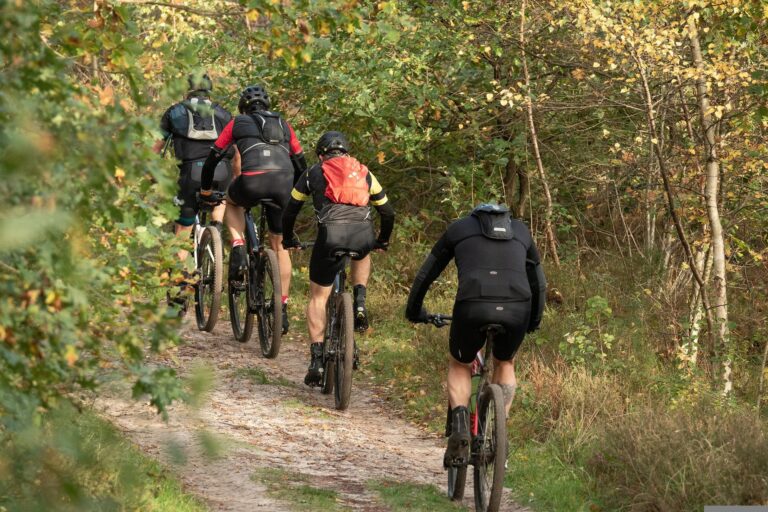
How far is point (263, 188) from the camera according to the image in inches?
405

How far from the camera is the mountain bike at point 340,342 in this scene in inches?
360

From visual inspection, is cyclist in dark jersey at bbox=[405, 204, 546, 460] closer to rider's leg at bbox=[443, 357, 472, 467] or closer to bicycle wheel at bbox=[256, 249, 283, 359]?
rider's leg at bbox=[443, 357, 472, 467]

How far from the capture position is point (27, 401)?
11.9ft

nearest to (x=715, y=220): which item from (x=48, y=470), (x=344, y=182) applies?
(x=344, y=182)

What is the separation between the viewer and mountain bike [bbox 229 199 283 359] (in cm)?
1040

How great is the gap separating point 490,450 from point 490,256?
3.83ft

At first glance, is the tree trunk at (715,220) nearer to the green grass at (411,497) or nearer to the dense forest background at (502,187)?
the dense forest background at (502,187)

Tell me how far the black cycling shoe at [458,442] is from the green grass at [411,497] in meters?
0.33

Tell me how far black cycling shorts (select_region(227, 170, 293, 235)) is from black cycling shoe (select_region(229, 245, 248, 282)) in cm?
58

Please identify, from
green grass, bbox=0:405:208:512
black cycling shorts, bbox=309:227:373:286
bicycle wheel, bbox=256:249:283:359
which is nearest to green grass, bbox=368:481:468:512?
black cycling shorts, bbox=309:227:373:286

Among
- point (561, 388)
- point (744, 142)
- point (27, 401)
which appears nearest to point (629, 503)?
point (561, 388)

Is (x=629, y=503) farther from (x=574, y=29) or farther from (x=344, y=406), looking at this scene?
(x=574, y=29)

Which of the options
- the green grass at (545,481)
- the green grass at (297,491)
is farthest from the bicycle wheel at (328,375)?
the green grass at (297,491)

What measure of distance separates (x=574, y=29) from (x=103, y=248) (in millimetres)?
7582
